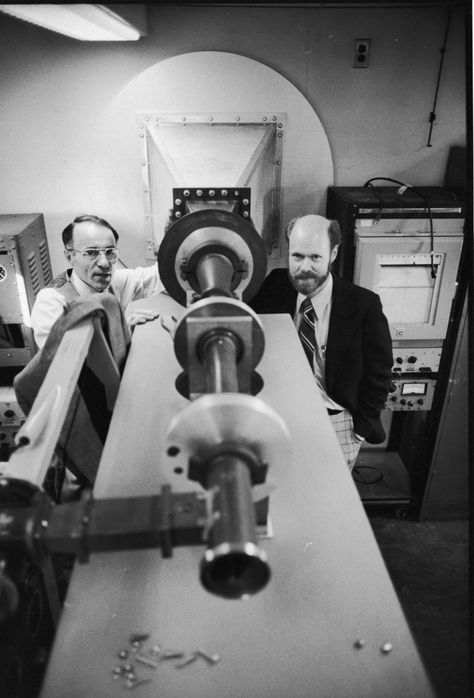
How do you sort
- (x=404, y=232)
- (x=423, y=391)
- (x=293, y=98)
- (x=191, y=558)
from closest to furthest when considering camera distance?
(x=191, y=558) < (x=404, y=232) < (x=293, y=98) < (x=423, y=391)

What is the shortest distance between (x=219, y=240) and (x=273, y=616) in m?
0.61

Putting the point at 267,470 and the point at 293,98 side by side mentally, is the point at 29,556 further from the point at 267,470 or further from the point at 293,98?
the point at 293,98

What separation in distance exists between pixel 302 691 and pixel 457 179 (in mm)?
2155

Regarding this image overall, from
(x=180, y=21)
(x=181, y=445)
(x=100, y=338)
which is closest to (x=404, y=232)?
(x=180, y=21)

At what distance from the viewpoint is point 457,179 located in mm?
2129

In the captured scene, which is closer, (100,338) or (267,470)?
(267,470)

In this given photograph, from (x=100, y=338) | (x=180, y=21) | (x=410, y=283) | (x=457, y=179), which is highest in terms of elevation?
(x=180, y=21)

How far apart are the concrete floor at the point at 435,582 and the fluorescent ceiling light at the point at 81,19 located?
213 centimetres

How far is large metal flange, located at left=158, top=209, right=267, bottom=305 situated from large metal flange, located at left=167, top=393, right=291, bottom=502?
451 millimetres

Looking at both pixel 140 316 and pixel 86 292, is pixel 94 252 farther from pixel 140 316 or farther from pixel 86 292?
pixel 140 316

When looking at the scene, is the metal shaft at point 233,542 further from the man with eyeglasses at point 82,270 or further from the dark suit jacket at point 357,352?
the man with eyeglasses at point 82,270

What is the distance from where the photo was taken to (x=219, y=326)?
64cm

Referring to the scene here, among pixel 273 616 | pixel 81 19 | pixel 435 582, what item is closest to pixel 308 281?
pixel 81 19

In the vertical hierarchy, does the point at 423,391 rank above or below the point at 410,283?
below
